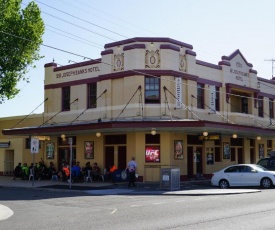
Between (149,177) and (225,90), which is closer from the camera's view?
(149,177)

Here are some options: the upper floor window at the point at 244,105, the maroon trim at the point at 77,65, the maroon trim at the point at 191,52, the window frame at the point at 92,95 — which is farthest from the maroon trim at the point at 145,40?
the upper floor window at the point at 244,105

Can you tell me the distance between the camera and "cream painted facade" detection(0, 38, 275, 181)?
28.3 meters

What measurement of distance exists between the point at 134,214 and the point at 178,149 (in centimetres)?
1564

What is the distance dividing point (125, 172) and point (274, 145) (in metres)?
17.3

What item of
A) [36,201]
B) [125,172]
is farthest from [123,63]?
[36,201]

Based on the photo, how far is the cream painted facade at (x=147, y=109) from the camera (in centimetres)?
2828

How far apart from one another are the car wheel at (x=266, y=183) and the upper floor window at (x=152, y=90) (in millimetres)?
8569

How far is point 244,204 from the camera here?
16.0 metres

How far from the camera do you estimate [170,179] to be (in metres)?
23.1

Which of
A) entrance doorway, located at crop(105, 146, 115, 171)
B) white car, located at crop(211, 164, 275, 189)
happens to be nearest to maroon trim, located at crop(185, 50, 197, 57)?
entrance doorway, located at crop(105, 146, 115, 171)

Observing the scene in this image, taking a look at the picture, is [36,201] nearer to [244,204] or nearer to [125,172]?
[244,204]

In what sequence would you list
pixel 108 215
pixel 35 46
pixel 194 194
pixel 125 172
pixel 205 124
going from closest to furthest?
pixel 108 215
pixel 194 194
pixel 205 124
pixel 125 172
pixel 35 46

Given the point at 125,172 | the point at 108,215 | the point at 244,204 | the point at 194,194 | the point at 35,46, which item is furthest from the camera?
the point at 35,46

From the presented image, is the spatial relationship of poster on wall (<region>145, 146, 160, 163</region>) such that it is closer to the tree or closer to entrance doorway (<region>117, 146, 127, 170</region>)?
entrance doorway (<region>117, 146, 127, 170</region>)
